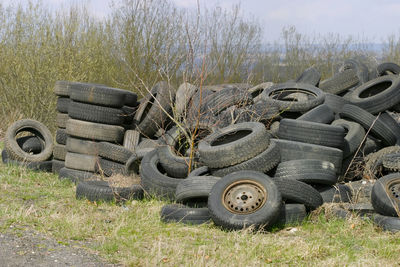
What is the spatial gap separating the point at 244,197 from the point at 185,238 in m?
0.99

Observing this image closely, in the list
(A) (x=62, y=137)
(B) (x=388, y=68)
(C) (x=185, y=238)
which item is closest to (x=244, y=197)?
(C) (x=185, y=238)

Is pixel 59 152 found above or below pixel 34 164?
above

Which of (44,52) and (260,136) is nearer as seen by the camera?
(260,136)

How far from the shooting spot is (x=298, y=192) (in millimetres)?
7176

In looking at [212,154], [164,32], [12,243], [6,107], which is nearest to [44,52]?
[6,107]

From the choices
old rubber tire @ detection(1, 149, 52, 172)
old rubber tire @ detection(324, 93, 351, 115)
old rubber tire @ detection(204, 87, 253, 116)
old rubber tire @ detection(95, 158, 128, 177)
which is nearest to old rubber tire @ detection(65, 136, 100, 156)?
old rubber tire @ detection(95, 158, 128, 177)

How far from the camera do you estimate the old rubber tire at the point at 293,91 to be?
996cm

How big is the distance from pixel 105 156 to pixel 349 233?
15.9ft

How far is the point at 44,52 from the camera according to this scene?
14.7 metres

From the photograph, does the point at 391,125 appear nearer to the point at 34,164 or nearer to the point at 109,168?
the point at 109,168

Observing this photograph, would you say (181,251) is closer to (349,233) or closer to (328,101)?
(349,233)

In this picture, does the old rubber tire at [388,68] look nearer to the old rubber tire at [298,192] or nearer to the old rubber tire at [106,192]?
the old rubber tire at [298,192]

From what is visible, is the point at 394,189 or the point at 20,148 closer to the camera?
the point at 394,189

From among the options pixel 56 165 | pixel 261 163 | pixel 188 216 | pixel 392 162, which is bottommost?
pixel 56 165
